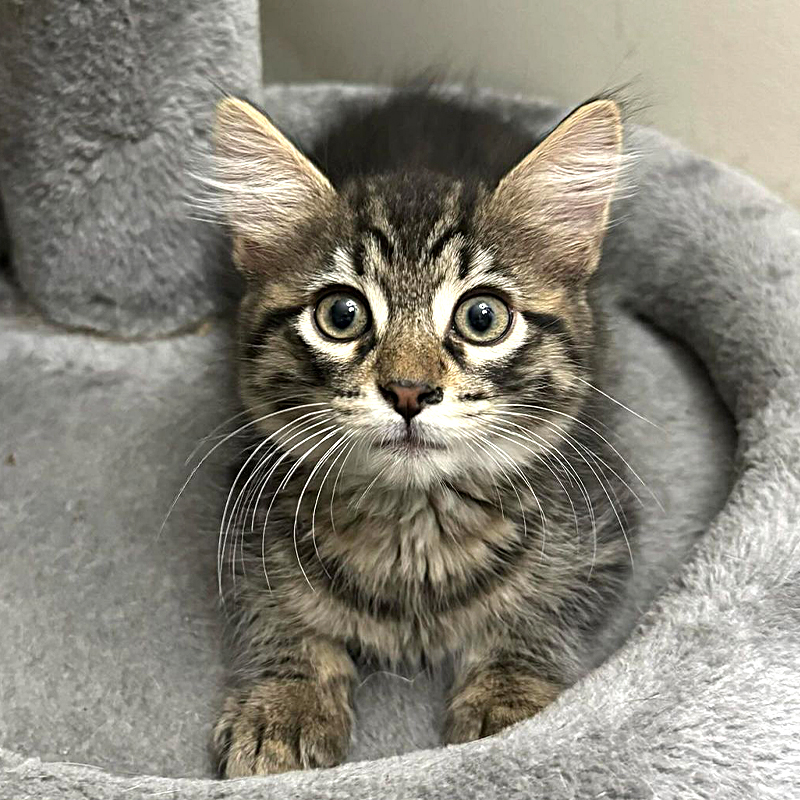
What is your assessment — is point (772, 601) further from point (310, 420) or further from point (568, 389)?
point (310, 420)

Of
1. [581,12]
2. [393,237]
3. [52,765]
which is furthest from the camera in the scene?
[581,12]

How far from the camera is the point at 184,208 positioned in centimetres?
168

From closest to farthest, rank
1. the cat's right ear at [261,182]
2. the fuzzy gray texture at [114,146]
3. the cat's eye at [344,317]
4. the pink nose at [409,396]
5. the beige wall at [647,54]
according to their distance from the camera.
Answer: the pink nose at [409,396] → the cat's eye at [344,317] → the cat's right ear at [261,182] → the fuzzy gray texture at [114,146] → the beige wall at [647,54]

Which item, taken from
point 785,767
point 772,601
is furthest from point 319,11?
point 785,767

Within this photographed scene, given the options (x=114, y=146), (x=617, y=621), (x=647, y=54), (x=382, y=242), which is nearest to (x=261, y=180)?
(x=382, y=242)

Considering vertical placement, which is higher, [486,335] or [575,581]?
[486,335]

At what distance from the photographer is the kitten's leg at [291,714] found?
1.13 metres

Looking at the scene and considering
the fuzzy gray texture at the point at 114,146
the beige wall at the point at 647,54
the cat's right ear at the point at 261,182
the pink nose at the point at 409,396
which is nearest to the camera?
the pink nose at the point at 409,396

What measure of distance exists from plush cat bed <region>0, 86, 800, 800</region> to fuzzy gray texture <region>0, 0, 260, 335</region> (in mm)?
75

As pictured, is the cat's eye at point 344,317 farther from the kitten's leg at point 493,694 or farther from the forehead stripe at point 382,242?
the kitten's leg at point 493,694

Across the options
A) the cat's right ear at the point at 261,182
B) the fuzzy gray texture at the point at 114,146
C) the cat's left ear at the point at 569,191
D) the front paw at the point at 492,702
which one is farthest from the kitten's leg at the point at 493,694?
the fuzzy gray texture at the point at 114,146

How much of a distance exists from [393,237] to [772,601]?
0.66m

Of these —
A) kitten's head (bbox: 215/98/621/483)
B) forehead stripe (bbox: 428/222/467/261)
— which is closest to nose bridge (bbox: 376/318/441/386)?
kitten's head (bbox: 215/98/621/483)

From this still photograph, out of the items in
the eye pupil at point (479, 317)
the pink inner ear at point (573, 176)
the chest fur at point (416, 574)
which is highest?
the pink inner ear at point (573, 176)
